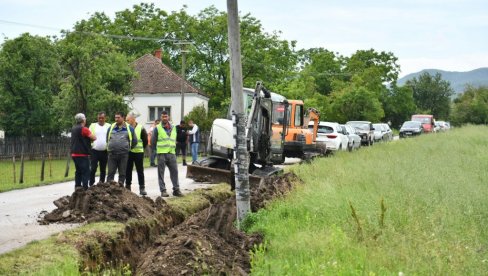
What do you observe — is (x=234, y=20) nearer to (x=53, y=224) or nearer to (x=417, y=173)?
(x=53, y=224)

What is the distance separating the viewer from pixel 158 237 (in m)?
12.0

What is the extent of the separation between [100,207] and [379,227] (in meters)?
5.21

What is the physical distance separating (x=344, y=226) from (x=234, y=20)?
4487mm

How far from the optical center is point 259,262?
8922 millimetres

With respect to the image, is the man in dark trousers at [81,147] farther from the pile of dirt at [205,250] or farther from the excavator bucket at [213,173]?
the excavator bucket at [213,173]

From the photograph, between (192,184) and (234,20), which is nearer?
(234,20)

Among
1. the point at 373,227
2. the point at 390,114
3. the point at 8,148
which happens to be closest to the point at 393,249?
the point at 373,227

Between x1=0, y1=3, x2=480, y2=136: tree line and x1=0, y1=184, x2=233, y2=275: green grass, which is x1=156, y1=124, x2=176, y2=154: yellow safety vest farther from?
x1=0, y1=3, x2=480, y2=136: tree line

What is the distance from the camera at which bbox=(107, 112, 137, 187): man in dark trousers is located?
50.9ft

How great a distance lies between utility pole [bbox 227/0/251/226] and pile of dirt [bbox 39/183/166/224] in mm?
1695

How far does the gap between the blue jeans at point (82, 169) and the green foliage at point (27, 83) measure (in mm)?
27738

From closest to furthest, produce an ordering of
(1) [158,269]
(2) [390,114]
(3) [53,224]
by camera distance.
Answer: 1. (1) [158,269]
2. (3) [53,224]
3. (2) [390,114]

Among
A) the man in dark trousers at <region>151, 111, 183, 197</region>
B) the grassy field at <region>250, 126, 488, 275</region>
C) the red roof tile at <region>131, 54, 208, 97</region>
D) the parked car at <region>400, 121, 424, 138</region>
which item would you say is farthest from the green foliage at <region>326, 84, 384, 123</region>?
the man in dark trousers at <region>151, 111, 183, 197</region>

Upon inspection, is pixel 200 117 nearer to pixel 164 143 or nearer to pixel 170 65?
pixel 170 65
